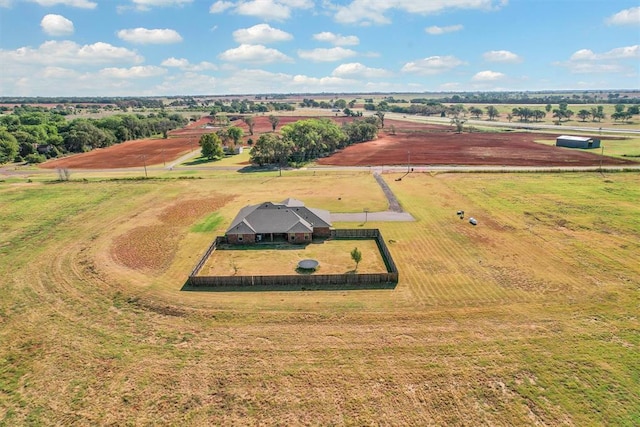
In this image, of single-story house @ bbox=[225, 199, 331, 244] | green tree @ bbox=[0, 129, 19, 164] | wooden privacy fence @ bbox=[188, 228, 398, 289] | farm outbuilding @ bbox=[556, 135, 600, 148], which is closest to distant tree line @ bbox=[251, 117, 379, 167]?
single-story house @ bbox=[225, 199, 331, 244]

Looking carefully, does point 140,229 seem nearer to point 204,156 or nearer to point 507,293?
point 507,293

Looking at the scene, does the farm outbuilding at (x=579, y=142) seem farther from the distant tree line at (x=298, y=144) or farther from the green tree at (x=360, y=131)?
the distant tree line at (x=298, y=144)

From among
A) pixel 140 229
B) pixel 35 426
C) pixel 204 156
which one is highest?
pixel 204 156

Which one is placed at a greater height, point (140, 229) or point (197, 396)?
point (140, 229)

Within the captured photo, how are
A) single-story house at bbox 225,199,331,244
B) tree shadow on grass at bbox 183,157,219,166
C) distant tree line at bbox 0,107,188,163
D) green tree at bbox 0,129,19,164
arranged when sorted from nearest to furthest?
1. single-story house at bbox 225,199,331,244
2. tree shadow on grass at bbox 183,157,219,166
3. green tree at bbox 0,129,19,164
4. distant tree line at bbox 0,107,188,163

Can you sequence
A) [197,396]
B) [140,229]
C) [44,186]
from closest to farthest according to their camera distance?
[197,396] < [140,229] < [44,186]

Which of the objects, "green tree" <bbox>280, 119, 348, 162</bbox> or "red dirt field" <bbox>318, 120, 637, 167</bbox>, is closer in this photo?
"red dirt field" <bbox>318, 120, 637, 167</bbox>

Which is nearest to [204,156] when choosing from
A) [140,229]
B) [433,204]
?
[140,229]

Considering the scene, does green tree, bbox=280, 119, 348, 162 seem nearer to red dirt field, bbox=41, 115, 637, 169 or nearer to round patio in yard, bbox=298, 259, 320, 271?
red dirt field, bbox=41, 115, 637, 169
